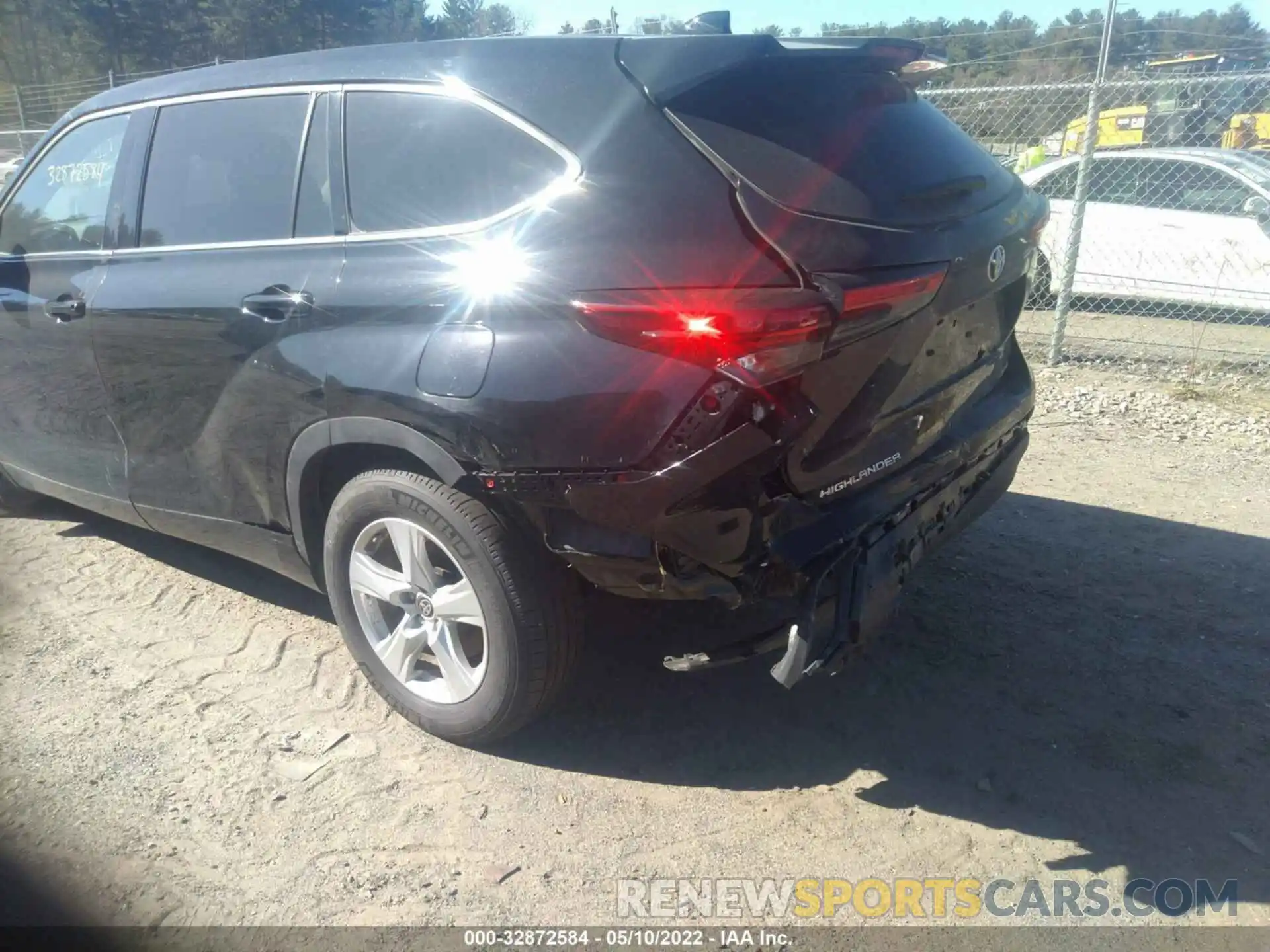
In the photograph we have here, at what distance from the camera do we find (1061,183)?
929cm

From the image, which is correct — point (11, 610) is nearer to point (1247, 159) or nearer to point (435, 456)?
point (435, 456)

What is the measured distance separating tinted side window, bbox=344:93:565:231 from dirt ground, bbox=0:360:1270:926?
1409mm

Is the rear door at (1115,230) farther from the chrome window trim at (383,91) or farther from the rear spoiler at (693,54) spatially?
the chrome window trim at (383,91)

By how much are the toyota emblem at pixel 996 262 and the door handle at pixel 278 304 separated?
1.95 m

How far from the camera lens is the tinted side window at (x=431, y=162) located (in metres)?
2.74

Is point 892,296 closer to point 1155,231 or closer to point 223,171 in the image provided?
point 223,171

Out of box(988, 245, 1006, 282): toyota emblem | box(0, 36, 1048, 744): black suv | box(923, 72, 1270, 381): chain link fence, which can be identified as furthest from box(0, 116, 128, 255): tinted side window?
box(923, 72, 1270, 381): chain link fence

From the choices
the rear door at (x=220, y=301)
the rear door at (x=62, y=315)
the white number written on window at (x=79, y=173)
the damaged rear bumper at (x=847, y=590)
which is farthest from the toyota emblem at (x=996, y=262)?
the white number written on window at (x=79, y=173)

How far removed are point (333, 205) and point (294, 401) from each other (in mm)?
614

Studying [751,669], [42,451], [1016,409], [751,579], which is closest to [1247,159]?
[1016,409]

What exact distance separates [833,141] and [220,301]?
1.98 m

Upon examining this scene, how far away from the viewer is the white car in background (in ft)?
26.7

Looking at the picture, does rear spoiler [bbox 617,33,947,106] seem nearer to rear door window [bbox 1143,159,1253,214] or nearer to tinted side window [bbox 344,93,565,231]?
tinted side window [bbox 344,93,565,231]

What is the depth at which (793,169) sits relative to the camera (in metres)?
2.57
